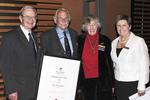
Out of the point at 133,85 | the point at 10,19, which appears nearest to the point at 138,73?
the point at 133,85

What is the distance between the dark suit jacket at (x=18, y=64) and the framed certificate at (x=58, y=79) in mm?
177

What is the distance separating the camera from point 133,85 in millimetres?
4609

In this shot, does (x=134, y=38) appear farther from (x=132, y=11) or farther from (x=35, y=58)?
(x=132, y=11)

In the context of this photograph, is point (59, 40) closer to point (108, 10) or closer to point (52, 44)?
point (52, 44)

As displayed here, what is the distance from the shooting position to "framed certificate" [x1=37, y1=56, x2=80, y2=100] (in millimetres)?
4289

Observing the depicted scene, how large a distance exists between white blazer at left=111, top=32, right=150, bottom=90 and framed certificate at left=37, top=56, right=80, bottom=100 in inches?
27.7

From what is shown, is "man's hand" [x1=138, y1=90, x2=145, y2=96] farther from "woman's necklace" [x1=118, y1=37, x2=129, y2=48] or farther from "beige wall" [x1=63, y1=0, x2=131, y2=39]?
"beige wall" [x1=63, y1=0, x2=131, y2=39]

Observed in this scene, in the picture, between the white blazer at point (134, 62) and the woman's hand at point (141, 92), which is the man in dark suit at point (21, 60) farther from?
the woman's hand at point (141, 92)

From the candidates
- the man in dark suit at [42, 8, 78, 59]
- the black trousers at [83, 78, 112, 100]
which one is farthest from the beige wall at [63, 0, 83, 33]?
the black trousers at [83, 78, 112, 100]

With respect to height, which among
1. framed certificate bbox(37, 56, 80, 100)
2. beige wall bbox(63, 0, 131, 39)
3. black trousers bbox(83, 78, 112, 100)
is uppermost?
beige wall bbox(63, 0, 131, 39)

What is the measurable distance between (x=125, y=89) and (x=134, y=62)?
17.8 inches

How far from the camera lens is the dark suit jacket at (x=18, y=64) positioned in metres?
3.86

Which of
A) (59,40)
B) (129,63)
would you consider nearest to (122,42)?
(129,63)

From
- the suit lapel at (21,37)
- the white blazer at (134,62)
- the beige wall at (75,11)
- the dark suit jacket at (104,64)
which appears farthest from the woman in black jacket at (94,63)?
the suit lapel at (21,37)
